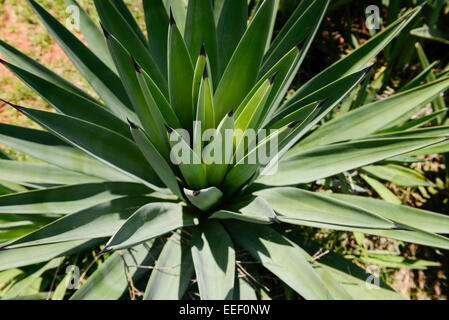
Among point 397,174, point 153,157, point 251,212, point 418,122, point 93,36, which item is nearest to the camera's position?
point 153,157

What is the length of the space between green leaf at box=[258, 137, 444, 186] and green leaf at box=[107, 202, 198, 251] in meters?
0.36

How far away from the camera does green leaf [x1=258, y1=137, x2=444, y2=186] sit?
1.06 metres

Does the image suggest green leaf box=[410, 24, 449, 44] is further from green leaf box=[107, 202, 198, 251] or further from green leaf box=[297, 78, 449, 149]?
green leaf box=[107, 202, 198, 251]

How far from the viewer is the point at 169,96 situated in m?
1.24

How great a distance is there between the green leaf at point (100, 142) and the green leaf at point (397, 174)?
1.17 meters

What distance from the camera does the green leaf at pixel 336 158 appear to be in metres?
1.06

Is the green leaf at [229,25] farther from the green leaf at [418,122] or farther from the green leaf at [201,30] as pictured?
the green leaf at [418,122]

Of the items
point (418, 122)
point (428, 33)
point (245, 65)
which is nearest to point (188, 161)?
point (245, 65)

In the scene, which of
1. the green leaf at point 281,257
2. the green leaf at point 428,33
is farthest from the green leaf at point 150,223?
the green leaf at point 428,33

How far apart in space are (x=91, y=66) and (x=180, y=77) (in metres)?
0.36

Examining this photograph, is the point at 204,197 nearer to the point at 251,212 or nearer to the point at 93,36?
the point at 251,212

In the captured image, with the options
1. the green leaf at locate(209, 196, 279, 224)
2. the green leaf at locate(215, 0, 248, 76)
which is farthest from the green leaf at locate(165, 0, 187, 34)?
the green leaf at locate(209, 196, 279, 224)

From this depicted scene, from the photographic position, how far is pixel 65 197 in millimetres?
1164
